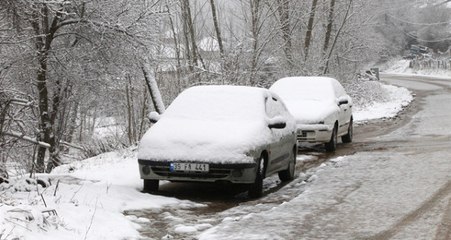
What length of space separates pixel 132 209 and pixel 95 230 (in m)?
1.46

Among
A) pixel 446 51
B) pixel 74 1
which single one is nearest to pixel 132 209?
pixel 74 1

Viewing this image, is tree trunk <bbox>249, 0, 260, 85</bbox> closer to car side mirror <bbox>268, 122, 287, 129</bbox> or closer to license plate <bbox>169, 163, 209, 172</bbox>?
car side mirror <bbox>268, 122, 287, 129</bbox>

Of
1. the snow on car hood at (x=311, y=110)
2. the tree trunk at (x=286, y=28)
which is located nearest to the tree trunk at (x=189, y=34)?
the tree trunk at (x=286, y=28)

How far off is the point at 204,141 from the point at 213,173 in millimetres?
465

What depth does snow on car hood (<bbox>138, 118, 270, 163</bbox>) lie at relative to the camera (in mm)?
8781

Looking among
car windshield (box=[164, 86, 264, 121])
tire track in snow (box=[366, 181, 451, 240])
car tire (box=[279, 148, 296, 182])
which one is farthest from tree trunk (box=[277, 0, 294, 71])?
tire track in snow (box=[366, 181, 451, 240])

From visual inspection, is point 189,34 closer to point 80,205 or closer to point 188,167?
point 188,167

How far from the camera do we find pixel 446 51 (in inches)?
2827

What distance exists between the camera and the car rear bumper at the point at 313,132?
1451 centimetres

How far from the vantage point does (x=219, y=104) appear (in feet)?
33.2

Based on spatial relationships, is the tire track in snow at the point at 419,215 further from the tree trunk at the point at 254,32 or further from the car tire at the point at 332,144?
the tree trunk at the point at 254,32

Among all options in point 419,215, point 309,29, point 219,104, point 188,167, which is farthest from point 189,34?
point 419,215

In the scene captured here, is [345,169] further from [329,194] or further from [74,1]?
[74,1]

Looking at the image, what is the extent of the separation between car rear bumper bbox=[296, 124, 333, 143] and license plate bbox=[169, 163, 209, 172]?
6.17 m
